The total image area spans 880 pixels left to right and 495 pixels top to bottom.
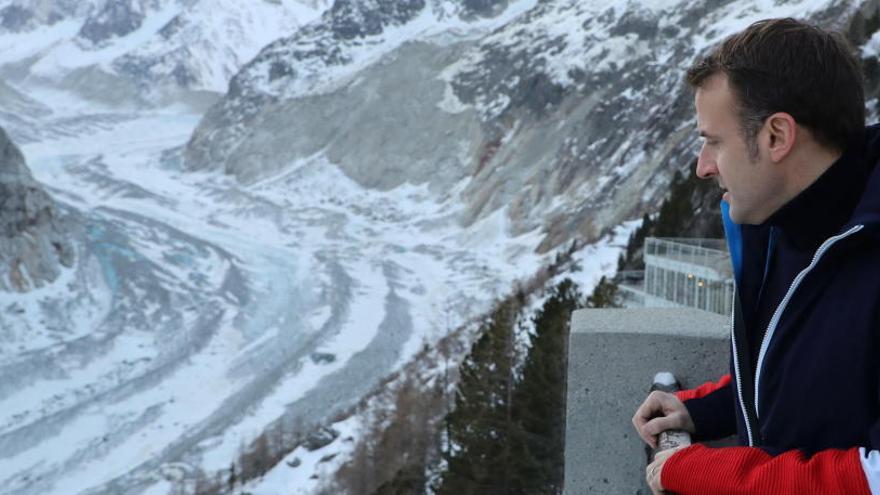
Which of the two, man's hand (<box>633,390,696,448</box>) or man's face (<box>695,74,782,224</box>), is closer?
man's face (<box>695,74,782,224</box>)

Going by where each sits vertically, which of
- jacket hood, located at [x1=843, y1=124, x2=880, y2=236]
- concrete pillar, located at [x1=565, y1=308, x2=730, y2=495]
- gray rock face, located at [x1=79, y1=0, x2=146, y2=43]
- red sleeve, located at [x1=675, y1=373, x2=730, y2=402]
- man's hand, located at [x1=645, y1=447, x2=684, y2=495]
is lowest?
concrete pillar, located at [x1=565, y1=308, x2=730, y2=495]

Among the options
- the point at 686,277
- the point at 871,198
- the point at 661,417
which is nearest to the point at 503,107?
the point at 686,277

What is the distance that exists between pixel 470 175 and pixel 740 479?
58174 millimetres

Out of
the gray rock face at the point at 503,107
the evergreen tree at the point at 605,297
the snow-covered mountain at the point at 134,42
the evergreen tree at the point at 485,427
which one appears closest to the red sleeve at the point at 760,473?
the evergreen tree at the point at 485,427

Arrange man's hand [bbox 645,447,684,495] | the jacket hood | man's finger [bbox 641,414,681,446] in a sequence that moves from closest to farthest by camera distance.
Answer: the jacket hood → man's hand [bbox 645,447,684,495] → man's finger [bbox 641,414,681,446]

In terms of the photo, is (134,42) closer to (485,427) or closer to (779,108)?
(485,427)

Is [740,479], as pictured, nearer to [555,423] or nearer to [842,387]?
[842,387]

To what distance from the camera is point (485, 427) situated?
12.4m

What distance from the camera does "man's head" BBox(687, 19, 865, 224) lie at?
1549mm

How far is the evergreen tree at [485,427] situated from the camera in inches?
467

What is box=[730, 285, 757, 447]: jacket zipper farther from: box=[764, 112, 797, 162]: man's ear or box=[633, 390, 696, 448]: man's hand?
box=[764, 112, 797, 162]: man's ear

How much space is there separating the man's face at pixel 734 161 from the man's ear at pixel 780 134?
0.8 inches

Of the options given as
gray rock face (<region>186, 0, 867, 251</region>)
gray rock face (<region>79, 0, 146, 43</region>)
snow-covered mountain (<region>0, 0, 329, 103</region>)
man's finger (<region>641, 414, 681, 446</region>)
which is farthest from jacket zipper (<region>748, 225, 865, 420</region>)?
gray rock face (<region>79, 0, 146, 43</region>)

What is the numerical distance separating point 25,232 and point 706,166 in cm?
4431
